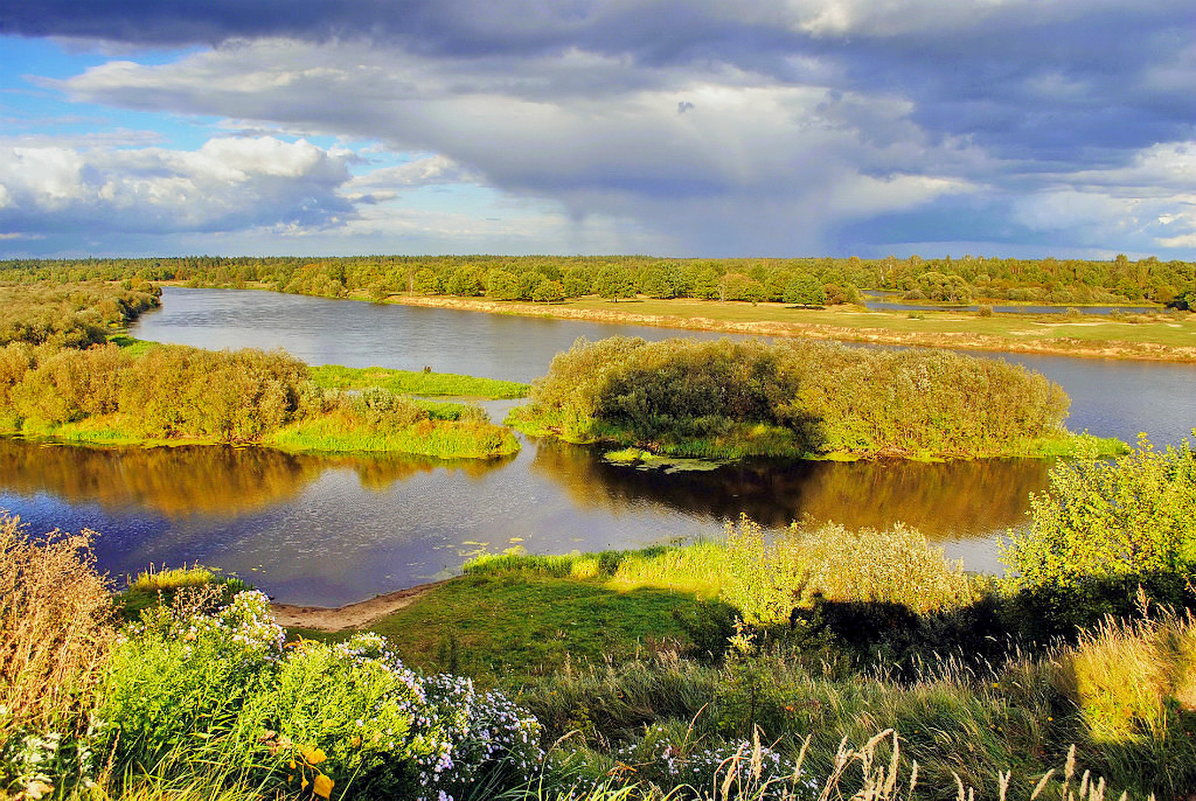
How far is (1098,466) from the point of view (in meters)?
14.3

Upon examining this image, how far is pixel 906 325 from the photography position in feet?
273

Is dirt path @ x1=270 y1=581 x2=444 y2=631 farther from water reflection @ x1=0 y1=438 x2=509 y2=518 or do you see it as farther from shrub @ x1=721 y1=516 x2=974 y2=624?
water reflection @ x1=0 y1=438 x2=509 y2=518

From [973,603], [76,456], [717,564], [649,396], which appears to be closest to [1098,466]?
[973,603]

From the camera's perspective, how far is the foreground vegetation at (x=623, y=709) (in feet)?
15.3

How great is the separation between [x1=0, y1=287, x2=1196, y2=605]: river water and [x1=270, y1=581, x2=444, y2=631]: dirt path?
3.20ft

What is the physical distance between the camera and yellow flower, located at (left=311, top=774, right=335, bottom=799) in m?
4.56

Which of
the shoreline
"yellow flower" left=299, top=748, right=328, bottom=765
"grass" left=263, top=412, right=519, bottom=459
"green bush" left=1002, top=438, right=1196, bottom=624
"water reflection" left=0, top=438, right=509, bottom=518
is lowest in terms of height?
the shoreline

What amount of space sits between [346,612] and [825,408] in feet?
85.9

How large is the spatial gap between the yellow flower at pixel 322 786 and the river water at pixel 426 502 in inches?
689

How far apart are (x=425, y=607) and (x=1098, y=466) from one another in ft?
52.1

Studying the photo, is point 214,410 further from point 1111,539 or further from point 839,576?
point 1111,539

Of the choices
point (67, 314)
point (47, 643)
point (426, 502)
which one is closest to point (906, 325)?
point (426, 502)

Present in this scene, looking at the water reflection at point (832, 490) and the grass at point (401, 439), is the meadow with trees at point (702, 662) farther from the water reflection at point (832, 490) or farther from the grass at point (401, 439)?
the water reflection at point (832, 490)

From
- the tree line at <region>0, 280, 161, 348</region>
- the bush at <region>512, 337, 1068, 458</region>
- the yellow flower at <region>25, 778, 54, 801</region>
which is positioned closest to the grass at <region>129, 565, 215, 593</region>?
the yellow flower at <region>25, 778, 54, 801</region>
